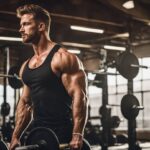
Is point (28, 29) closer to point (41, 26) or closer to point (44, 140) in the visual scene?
point (41, 26)

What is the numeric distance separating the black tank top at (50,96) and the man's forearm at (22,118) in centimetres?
21

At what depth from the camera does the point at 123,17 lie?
923 centimetres

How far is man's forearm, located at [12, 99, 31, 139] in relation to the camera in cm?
235

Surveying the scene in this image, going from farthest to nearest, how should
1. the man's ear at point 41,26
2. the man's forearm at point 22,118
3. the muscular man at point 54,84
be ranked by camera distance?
the man's forearm at point 22,118
the man's ear at point 41,26
the muscular man at point 54,84

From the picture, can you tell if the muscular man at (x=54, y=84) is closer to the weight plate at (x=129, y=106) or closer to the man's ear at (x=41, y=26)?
the man's ear at (x=41, y=26)

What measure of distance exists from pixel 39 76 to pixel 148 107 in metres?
10.7

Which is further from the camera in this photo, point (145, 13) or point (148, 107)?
point (148, 107)

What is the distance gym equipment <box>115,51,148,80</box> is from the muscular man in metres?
2.95

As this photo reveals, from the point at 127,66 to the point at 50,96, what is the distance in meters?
3.09

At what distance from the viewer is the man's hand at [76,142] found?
1.98m

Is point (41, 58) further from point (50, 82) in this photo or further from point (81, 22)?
point (81, 22)

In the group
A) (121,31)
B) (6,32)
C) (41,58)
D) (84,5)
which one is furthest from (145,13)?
(41,58)

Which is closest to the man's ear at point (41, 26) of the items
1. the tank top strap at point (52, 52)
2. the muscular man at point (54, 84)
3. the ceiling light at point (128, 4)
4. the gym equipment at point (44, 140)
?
the muscular man at point (54, 84)

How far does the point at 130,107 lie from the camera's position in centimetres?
510
